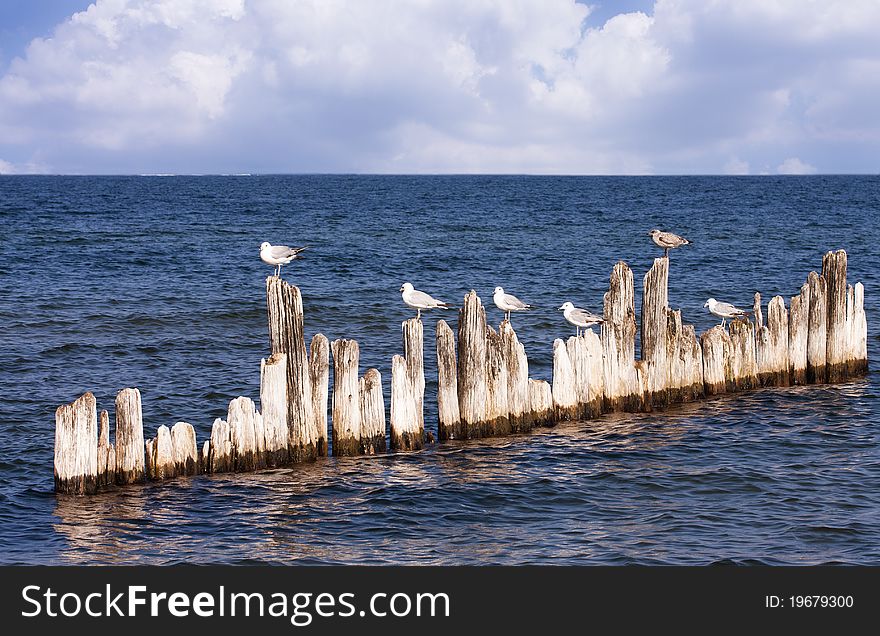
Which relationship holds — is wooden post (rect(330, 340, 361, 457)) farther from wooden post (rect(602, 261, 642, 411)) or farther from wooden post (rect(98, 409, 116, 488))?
wooden post (rect(602, 261, 642, 411))

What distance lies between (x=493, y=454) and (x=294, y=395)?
3.09m

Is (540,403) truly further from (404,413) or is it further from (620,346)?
(404,413)

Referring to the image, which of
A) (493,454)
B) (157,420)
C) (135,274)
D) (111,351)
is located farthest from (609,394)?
(135,274)

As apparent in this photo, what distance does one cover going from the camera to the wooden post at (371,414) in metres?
14.0

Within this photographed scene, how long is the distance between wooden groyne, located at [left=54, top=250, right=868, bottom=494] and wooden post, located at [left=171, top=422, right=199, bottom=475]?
0.05ft

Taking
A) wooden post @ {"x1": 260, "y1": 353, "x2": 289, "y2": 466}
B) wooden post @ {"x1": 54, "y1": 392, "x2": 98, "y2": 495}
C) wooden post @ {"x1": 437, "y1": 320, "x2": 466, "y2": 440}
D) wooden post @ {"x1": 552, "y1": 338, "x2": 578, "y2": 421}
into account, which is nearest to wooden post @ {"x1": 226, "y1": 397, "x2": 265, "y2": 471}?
wooden post @ {"x1": 260, "y1": 353, "x2": 289, "y2": 466}

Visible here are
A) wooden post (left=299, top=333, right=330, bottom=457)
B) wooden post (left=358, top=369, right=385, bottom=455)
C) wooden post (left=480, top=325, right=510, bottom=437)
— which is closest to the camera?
wooden post (left=299, top=333, right=330, bottom=457)

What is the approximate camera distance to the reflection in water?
11.3 m

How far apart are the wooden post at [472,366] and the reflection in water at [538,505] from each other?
400mm

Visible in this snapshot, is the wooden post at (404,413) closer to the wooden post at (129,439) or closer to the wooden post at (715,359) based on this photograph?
the wooden post at (129,439)

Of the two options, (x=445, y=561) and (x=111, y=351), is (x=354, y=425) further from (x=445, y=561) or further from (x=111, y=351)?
(x=111, y=351)

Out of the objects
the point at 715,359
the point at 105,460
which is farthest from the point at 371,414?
the point at 715,359

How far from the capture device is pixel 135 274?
3466 cm

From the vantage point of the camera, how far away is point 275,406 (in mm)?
13453
